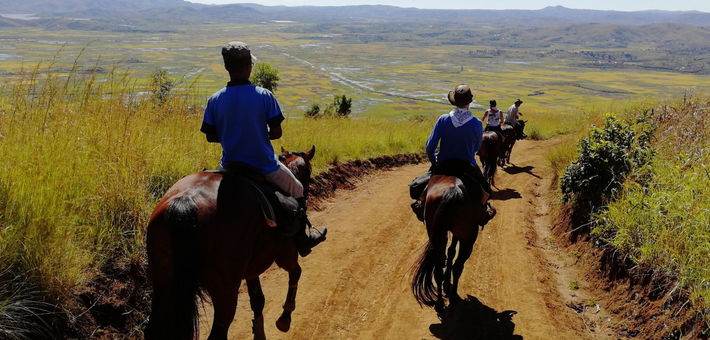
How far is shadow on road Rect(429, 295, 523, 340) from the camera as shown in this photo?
5.43 meters

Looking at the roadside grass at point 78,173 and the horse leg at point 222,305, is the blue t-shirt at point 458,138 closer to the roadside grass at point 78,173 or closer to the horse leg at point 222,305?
the horse leg at point 222,305

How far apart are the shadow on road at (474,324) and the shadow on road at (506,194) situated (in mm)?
5835

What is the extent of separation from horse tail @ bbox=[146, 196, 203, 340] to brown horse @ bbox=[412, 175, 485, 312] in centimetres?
294

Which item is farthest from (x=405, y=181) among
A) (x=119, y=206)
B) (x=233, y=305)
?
(x=233, y=305)

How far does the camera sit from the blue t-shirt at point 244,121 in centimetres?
411

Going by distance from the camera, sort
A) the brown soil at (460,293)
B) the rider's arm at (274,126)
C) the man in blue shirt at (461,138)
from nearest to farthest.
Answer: the rider's arm at (274,126) < the brown soil at (460,293) < the man in blue shirt at (461,138)

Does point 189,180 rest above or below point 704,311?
above

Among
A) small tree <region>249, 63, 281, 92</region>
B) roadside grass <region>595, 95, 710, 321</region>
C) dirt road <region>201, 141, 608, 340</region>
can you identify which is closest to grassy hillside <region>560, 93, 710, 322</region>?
roadside grass <region>595, 95, 710, 321</region>

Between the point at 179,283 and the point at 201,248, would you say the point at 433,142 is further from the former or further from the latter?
the point at 179,283

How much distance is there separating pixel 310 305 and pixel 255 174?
7.03ft

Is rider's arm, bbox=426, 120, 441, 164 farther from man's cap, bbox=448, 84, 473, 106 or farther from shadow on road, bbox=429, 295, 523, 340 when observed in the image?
shadow on road, bbox=429, 295, 523, 340

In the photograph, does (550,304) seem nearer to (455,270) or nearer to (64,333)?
(455,270)

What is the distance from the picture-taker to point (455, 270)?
19.9ft

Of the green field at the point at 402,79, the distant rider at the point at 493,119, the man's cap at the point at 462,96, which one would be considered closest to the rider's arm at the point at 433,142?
the man's cap at the point at 462,96
